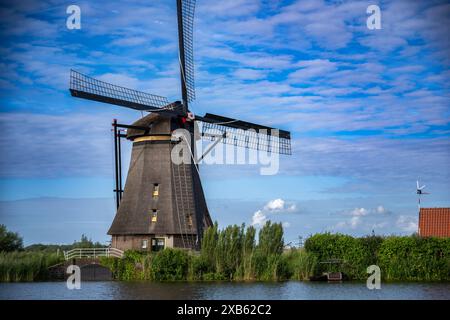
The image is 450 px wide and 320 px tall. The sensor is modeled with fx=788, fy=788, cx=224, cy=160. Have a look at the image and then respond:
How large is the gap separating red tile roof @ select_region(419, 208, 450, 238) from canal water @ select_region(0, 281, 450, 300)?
10.3 metres

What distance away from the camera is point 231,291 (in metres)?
28.2

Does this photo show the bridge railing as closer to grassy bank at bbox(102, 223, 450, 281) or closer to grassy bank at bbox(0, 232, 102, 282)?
grassy bank at bbox(0, 232, 102, 282)

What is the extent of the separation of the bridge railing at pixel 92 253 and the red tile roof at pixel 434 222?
16.2 meters

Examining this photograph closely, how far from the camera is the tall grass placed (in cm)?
3597

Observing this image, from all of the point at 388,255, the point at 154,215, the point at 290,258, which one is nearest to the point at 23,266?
the point at 154,215

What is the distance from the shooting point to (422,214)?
1681 inches

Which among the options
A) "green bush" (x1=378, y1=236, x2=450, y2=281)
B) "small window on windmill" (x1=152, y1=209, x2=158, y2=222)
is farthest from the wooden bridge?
"green bush" (x1=378, y1=236, x2=450, y2=281)

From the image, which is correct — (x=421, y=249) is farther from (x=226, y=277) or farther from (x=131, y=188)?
(x=131, y=188)

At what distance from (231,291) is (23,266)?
41.5 feet

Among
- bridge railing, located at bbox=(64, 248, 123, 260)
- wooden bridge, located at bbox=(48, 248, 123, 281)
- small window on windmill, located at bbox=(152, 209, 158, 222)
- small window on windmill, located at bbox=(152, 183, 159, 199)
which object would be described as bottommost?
wooden bridge, located at bbox=(48, 248, 123, 281)

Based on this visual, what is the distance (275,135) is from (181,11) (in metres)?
7.91

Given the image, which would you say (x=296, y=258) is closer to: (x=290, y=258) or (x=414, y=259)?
(x=290, y=258)

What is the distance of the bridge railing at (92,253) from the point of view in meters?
37.9
